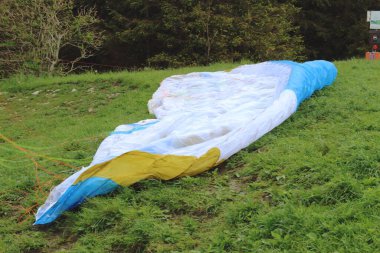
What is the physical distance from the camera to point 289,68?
5883mm

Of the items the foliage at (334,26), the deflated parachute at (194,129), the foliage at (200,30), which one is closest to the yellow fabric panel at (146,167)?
the deflated parachute at (194,129)

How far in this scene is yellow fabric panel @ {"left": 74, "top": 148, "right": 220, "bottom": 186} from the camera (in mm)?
3539

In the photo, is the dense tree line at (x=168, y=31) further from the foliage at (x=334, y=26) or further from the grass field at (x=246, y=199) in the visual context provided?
the grass field at (x=246, y=199)

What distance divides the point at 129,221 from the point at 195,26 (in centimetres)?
1089

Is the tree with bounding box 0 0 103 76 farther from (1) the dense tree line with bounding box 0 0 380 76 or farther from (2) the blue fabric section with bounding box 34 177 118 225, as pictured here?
(2) the blue fabric section with bounding box 34 177 118 225

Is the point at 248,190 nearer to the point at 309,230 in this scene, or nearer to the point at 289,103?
the point at 309,230

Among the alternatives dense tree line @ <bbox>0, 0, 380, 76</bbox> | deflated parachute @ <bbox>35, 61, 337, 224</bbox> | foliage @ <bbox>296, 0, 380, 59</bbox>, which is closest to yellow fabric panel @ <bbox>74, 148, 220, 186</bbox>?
deflated parachute @ <bbox>35, 61, 337, 224</bbox>

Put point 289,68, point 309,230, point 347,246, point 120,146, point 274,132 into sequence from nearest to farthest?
point 347,246 < point 309,230 < point 120,146 < point 274,132 < point 289,68

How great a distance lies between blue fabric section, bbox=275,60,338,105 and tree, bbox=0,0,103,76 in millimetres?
7283

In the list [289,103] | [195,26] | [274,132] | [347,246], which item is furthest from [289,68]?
[195,26]

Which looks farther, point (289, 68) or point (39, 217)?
point (289, 68)

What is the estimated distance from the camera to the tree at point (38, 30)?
37.6 feet

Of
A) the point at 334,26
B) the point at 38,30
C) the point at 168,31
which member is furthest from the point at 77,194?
the point at 334,26

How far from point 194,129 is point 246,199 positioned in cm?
122
